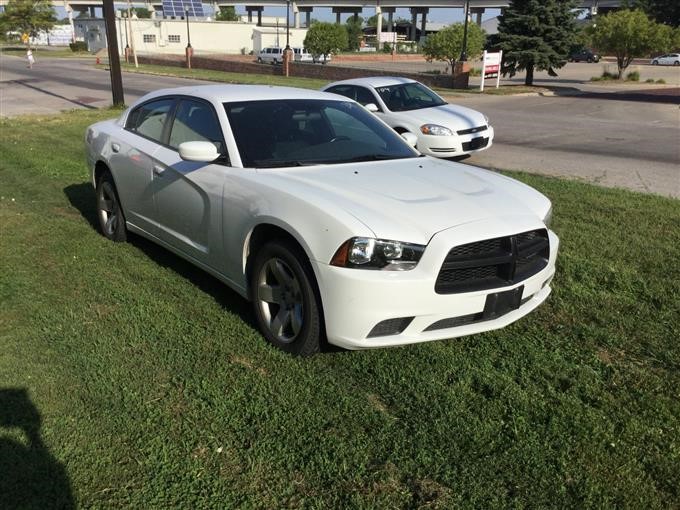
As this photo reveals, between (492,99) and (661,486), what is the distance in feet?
85.2

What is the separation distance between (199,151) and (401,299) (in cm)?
172

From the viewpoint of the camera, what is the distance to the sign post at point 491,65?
30.4m

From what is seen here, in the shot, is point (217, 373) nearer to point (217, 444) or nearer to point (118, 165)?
point (217, 444)

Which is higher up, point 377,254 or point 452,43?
point 452,43

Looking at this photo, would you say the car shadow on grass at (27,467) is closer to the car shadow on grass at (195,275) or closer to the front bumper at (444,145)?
the car shadow on grass at (195,275)

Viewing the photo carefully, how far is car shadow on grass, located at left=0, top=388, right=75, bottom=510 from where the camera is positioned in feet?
8.28

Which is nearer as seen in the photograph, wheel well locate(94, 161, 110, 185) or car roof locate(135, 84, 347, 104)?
car roof locate(135, 84, 347, 104)

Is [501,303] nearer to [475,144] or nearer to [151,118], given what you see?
[151,118]

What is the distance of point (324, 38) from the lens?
47594mm

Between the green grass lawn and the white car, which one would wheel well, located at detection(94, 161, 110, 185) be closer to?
the green grass lawn

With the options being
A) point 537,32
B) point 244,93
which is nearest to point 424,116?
point 244,93

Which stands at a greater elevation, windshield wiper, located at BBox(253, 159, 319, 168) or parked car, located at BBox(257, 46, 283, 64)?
windshield wiper, located at BBox(253, 159, 319, 168)

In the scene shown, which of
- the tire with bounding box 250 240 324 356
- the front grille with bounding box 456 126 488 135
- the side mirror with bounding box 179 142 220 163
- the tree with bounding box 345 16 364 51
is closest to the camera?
the tire with bounding box 250 240 324 356

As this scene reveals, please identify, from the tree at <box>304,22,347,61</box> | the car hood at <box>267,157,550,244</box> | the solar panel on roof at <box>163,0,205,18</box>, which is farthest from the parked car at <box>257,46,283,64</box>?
the car hood at <box>267,157,550,244</box>
